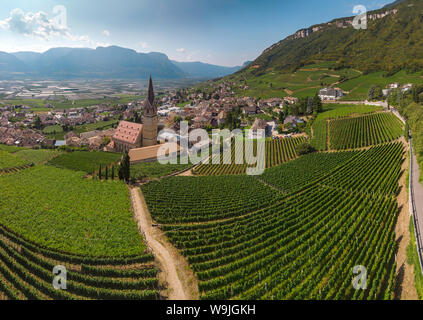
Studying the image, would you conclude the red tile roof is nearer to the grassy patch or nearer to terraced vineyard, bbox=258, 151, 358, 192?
terraced vineyard, bbox=258, 151, 358, 192

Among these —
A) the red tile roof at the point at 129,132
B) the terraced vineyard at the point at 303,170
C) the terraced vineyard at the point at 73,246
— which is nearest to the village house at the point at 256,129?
the terraced vineyard at the point at 303,170

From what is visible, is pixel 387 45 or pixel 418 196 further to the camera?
pixel 387 45

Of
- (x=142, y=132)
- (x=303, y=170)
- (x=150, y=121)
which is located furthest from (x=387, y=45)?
(x=142, y=132)

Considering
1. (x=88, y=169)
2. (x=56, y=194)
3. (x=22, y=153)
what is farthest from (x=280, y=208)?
(x=22, y=153)

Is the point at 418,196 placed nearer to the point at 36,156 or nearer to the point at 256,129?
the point at 256,129

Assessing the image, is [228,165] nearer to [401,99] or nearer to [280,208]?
[280,208]

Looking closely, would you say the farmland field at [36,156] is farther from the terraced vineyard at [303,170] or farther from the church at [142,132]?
the terraced vineyard at [303,170]
